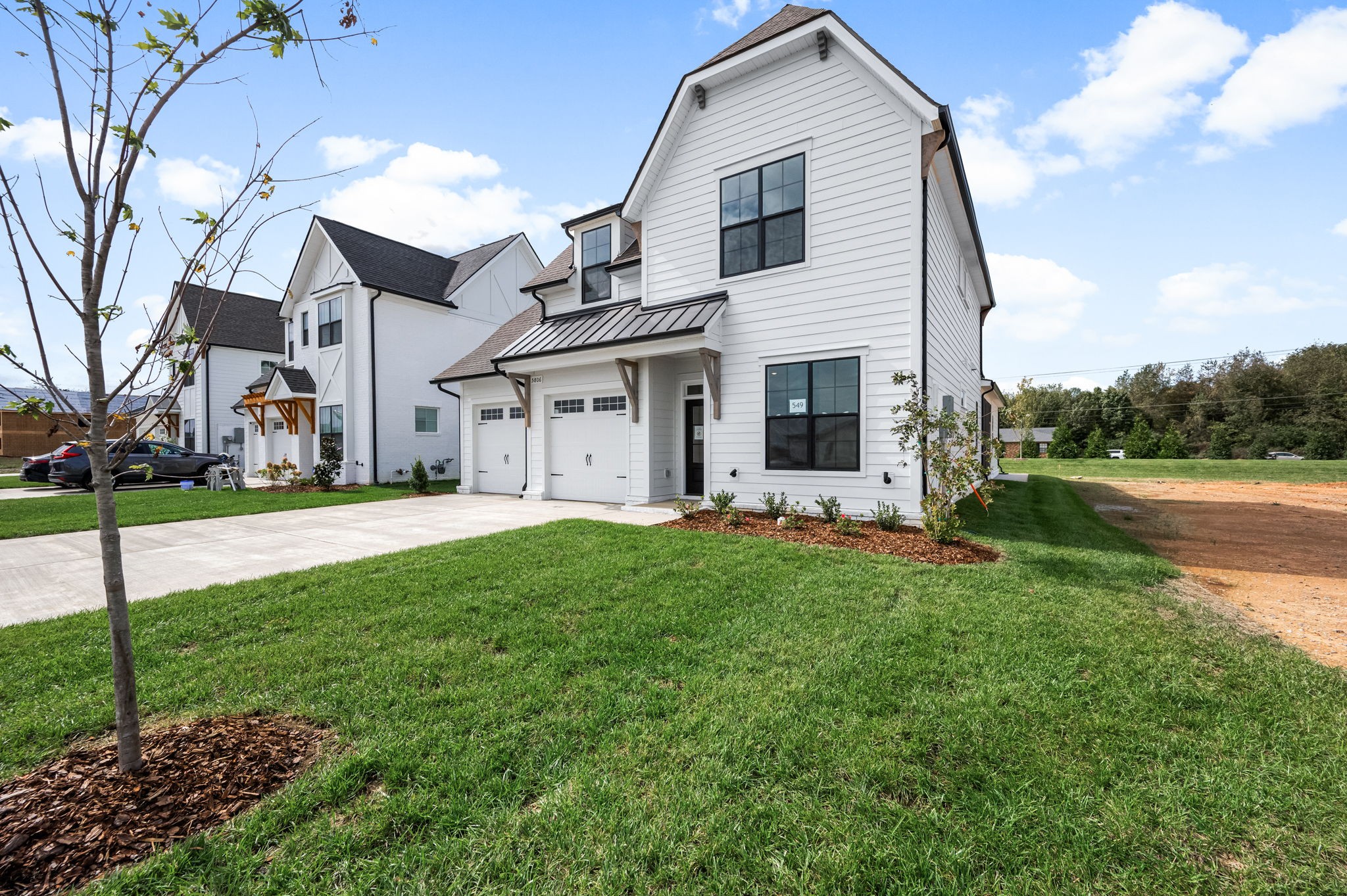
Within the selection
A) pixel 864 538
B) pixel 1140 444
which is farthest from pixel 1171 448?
pixel 864 538

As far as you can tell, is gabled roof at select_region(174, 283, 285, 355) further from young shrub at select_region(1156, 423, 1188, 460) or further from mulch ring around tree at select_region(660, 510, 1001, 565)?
young shrub at select_region(1156, 423, 1188, 460)

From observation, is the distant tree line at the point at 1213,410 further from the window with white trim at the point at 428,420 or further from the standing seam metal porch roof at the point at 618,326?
the window with white trim at the point at 428,420

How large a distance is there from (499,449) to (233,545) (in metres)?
7.07

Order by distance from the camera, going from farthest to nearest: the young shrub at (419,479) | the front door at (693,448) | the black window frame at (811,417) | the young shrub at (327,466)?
the young shrub at (327,466), the young shrub at (419,479), the front door at (693,448), the black window frame at (811,417)

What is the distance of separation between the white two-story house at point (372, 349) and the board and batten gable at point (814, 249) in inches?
362

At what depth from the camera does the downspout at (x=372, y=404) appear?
55.2 ft

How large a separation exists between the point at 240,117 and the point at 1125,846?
17.0 ft

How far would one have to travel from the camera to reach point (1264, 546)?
320 inches

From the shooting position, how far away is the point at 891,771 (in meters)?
2.44

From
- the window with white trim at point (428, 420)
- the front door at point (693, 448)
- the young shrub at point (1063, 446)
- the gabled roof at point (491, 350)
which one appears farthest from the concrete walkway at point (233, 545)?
the young shrub at point (1063, 446)

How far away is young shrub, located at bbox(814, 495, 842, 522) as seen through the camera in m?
8.42

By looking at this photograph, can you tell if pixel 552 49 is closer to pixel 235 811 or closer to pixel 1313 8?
pixel 235 811

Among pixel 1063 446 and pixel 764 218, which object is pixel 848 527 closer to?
pixel 764 218

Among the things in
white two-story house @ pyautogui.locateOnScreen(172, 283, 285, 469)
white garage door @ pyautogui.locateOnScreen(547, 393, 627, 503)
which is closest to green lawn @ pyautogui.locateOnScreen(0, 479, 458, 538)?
white garage door @ pyautogui.locateOnScreen(547, 393, 627, 503)
